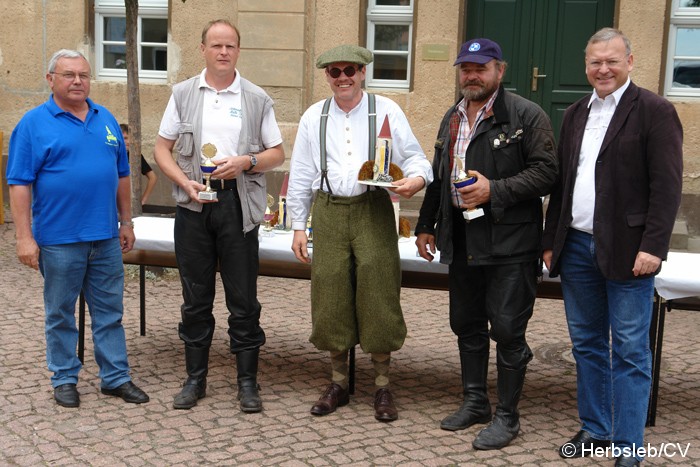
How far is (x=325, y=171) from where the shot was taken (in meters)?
4.95

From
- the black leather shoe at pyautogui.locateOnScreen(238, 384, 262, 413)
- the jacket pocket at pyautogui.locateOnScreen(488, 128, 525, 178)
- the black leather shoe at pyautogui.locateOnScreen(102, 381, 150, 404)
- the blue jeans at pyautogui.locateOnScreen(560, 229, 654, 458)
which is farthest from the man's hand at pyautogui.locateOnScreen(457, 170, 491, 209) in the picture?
the black leather shoe at pyautogui.locateOnScreen(102, 381, 150, 404)

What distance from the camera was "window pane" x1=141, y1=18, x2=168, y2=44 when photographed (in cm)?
1169

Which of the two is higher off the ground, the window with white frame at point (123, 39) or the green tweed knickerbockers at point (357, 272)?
the window with white frame at point (123, 39)

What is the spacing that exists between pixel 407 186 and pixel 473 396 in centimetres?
121

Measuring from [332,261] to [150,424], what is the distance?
130cm

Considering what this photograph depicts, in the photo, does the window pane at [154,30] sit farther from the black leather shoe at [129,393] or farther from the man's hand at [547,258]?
the man's hand at [547,258]

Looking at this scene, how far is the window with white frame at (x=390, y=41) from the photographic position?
10.8 metres

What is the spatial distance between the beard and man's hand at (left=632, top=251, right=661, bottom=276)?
1.09 metres

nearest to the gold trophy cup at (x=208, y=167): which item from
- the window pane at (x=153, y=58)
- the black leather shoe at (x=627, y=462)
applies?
the black leather shoe at (x=627, y=462)

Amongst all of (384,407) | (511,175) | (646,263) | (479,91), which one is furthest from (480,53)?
(384,407)

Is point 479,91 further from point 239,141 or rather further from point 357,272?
point 239,141

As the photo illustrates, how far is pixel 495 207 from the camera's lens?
4.48 metres

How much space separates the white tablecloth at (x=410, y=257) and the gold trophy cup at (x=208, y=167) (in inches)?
28.7

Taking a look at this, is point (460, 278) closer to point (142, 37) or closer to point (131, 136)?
point (131, 136)
